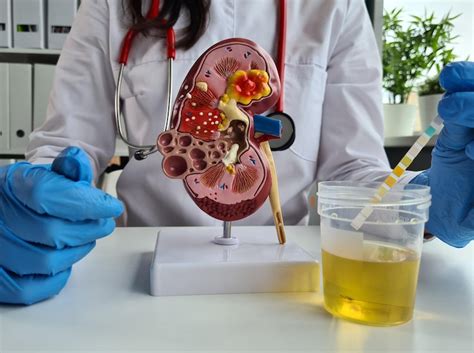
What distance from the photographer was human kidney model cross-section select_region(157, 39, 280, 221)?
1.78ft

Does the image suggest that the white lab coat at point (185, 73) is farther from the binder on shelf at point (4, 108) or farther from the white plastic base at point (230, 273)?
the binder on shelf at point (4, 108)

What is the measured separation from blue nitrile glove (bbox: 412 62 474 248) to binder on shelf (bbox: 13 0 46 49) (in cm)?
143

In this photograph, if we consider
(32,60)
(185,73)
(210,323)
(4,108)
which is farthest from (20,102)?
(210,323)

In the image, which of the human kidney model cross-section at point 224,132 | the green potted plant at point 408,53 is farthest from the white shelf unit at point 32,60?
the human kidney model cross-section at point 224,132

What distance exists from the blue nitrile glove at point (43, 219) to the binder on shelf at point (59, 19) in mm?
1295

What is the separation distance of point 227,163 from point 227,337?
0.21 metres

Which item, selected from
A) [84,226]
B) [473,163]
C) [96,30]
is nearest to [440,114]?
[473,163]

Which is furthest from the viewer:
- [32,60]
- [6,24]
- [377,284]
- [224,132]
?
[32,60]

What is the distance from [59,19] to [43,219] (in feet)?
4.50

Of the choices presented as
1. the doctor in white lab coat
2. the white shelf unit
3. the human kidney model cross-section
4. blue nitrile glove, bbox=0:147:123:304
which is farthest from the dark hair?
the white shelf unit

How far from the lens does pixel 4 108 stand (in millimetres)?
1617

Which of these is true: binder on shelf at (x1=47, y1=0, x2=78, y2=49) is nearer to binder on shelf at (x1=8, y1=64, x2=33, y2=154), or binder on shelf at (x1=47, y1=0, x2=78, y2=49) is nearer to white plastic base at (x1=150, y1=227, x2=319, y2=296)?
binder on shelf at (x1=8, y1=64, x2=33, y2=154)

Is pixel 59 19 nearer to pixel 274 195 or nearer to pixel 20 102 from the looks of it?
pixel 20 102

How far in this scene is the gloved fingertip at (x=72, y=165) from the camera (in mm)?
482
